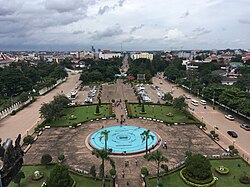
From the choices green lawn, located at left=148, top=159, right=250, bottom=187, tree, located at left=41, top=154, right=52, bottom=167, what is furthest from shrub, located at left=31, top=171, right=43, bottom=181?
green lawn, located at left=148, top=159, right=250, bottom=187

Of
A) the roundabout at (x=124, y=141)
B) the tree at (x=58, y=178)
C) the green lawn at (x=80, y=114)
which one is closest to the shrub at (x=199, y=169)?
the roundabout at (x=124, y=141)

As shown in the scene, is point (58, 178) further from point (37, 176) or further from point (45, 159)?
point (45, 159)

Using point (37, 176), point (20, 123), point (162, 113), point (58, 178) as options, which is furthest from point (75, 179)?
point (162, 113)

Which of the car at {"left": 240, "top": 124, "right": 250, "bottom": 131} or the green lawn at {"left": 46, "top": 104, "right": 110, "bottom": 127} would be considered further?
the green lawn at {"left": 46, "top": 104, "right": 110, "bottom": 127}

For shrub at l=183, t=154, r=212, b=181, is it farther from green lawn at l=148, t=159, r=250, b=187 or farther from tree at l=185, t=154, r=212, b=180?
green lawn at l=148, t=159, r=250, b=187

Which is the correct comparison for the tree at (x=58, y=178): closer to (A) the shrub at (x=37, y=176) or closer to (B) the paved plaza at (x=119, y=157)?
(A) the shrub at (x=37, y=176)
